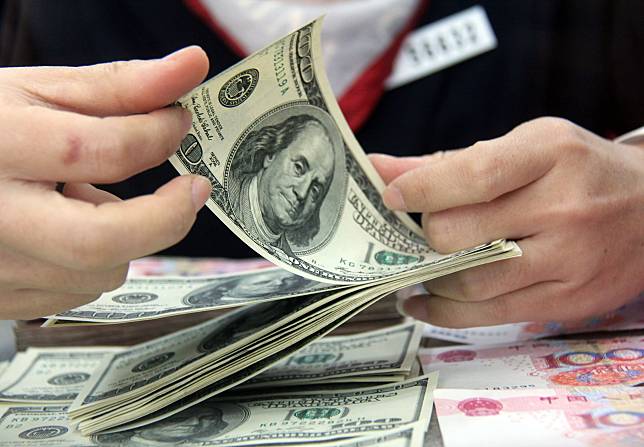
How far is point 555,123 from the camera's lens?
31.4 inches

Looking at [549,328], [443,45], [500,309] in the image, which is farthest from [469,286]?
[443,45]

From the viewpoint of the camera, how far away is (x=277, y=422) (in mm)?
701

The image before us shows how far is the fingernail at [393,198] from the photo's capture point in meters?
0.82

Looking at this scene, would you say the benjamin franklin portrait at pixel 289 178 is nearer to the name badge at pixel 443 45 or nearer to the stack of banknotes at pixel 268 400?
the stack of banknotes at pixel 268 400

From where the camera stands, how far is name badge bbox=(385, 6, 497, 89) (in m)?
1.49

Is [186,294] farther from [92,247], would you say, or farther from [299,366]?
[92,247]

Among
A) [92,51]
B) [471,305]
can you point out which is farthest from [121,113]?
[92,51]

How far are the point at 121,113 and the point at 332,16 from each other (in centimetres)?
89

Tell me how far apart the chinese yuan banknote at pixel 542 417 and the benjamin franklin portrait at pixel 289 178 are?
0.23 metres

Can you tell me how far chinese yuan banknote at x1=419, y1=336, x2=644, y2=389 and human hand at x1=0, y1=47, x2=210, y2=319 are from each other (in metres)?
0.32

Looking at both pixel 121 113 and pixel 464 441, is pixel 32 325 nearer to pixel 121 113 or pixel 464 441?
pixel 121 113

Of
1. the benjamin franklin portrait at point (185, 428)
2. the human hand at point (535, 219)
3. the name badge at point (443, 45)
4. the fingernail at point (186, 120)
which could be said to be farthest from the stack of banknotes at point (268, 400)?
the name badge at point (443, 45)

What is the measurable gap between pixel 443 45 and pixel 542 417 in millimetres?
983

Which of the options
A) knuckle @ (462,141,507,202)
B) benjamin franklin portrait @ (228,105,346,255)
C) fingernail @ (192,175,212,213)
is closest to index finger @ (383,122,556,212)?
knuckle @ (462,141,507,202)
